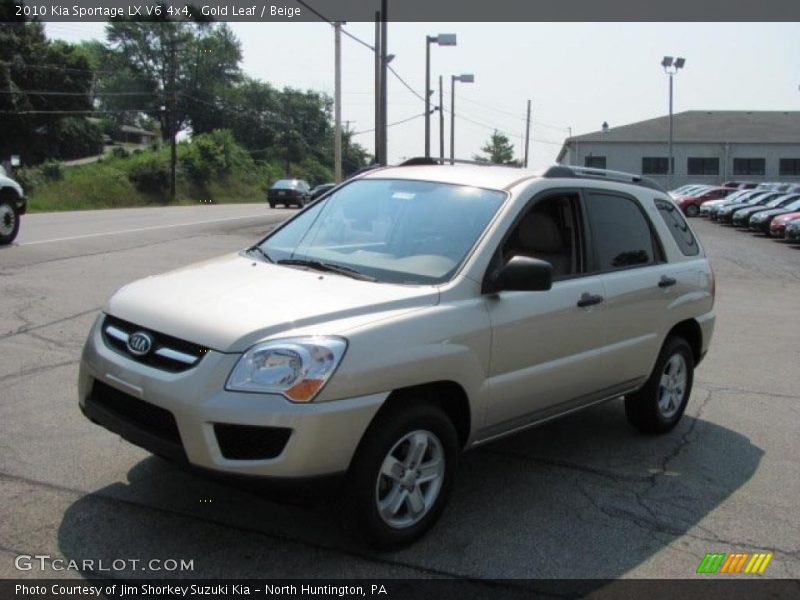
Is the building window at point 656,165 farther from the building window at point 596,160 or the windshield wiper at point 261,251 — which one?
the windshield wiper at point 261,251

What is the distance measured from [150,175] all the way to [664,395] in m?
56.6

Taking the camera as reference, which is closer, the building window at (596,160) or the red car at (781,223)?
the red car at (781,223)

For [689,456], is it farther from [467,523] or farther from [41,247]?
[41,247]

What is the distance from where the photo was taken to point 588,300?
4.81m

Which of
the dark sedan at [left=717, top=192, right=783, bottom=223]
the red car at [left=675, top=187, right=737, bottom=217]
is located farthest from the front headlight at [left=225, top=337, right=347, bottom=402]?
the red car at [left=675, top=187, right=737, bottom=217]

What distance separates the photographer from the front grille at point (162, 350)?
3.55 meters

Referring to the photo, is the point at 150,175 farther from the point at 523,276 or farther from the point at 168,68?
the point at 523,276

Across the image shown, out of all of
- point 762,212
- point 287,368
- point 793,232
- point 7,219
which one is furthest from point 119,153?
point 287,368

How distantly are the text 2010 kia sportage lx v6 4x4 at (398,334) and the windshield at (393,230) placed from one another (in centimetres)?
1

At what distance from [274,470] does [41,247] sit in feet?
40.0

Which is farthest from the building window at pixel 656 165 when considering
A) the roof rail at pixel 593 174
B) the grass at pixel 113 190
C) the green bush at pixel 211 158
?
the roof rail at pixel 593 174

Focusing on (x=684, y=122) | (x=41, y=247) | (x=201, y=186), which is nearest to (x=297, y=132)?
(x=201, y=186)

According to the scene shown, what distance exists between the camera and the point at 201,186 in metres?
64.2

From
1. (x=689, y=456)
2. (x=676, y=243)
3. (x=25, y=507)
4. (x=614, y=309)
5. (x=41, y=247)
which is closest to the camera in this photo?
(x=25, y=507)
